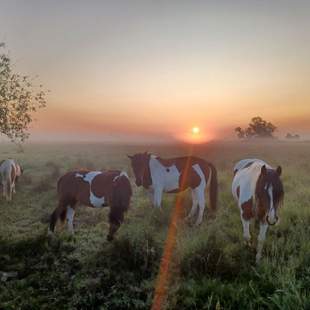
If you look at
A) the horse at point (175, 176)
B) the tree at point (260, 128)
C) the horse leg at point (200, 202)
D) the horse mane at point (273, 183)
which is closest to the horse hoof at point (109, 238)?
the horse at point (175, 176)

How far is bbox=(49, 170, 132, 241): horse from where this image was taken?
678cm

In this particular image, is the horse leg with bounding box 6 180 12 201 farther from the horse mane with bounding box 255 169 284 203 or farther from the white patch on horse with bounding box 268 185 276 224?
the white patch on horse with bounding box 268 185 276 224

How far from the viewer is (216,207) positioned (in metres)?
8.68

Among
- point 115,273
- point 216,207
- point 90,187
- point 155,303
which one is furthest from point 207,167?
point 155,303

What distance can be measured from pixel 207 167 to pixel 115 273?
4.60 metres

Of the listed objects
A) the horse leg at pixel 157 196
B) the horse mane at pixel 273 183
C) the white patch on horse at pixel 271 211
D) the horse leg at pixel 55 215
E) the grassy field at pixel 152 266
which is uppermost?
the horse mane at pixel 273 183

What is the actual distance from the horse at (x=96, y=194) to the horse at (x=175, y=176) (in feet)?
4.66

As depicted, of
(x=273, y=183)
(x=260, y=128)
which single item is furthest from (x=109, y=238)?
(x=260, y=128)

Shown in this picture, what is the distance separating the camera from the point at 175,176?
8.64 m

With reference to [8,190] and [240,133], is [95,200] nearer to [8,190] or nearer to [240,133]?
[8,190]

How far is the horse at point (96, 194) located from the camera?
6.78 m

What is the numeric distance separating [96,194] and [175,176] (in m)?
2.50

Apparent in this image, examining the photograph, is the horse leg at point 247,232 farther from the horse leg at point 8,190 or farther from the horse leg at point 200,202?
the horse leg at point 8,190

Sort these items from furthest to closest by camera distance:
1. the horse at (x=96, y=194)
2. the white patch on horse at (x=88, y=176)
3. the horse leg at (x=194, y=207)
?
the horse leg at (x=194, y=207), the white patch on horse at (x=88, y=176), the horse at (x=96, y=194)
